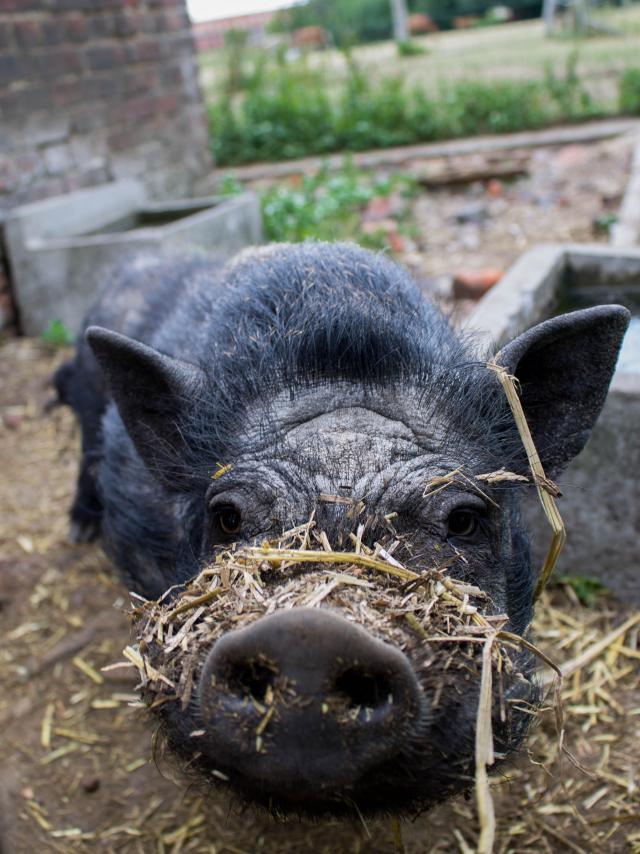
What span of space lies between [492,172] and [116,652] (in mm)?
10025

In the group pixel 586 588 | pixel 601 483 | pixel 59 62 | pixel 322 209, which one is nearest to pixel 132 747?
pixel 586 588

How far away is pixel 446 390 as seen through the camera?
2693 mm

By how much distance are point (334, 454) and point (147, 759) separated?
1892 millimetres

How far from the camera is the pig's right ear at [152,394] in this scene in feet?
9.34

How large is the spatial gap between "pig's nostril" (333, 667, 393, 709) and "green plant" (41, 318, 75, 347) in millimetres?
6458

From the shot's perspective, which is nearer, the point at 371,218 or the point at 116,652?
the point at 116,652

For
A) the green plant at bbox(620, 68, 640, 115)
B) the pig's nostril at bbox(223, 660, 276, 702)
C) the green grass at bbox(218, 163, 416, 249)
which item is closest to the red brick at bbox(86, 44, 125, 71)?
the green grass at bbox(218, 163, 416, 249)

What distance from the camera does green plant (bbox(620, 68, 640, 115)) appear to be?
1505 centimetres

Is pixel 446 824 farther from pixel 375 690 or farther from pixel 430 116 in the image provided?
pixel 430 116

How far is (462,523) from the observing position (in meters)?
2.46

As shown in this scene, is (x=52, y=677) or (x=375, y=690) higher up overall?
(x=375, y=690)

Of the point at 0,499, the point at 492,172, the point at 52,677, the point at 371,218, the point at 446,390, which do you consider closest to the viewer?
the point at 446,390

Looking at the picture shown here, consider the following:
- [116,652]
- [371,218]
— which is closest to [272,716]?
[116,652]

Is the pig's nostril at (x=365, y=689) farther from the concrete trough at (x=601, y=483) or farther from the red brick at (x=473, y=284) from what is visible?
the red brick at (x=473, y=284)
